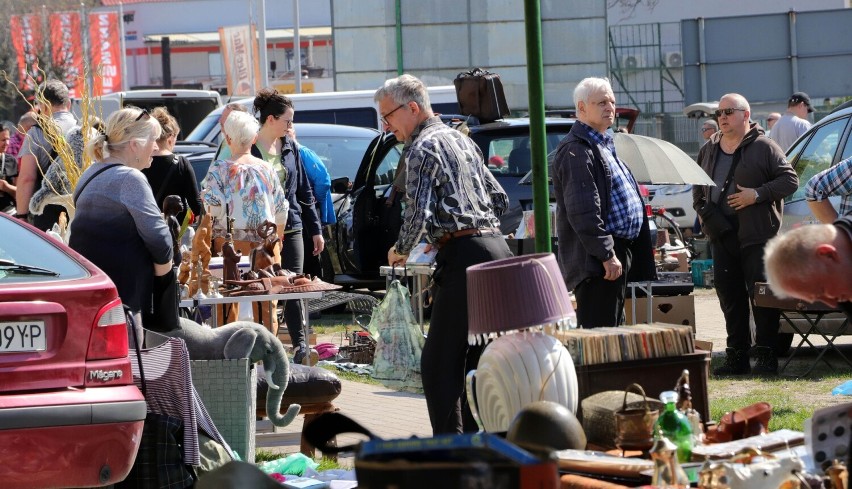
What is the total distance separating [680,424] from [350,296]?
701cm

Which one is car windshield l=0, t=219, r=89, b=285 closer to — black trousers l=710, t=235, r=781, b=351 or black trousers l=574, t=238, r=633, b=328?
black trousers l=574, t=238, r=633, b=328

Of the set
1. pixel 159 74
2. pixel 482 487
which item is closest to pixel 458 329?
pixel 482 487

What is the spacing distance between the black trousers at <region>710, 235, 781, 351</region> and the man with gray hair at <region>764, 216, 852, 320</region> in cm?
618

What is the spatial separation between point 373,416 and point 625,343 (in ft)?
11.7

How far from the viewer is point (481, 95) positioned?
41.9 ft

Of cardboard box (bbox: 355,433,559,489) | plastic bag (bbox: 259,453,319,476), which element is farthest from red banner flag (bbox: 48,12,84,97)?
cardboard box (bbox: 355,433,559,489)

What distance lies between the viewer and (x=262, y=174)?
9336mm

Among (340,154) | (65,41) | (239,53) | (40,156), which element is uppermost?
(65,41)

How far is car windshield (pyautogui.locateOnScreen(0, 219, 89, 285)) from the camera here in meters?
5.62

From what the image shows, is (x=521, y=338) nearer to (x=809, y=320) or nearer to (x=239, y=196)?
(x=239, y=196)

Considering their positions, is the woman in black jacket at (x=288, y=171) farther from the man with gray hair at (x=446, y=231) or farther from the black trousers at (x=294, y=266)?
the man with gray hair at (x=446, y=231)

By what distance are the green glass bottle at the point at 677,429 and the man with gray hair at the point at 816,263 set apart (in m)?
0.85

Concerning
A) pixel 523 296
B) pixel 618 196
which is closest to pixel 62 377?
pixel 523 296

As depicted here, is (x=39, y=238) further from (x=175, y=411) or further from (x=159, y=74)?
(x=159, y=74)
